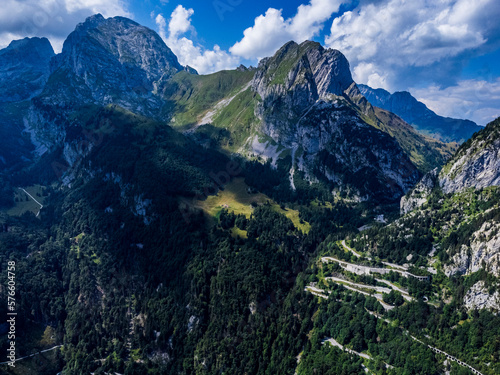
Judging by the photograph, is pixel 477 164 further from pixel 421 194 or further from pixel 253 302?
pixel 253 302

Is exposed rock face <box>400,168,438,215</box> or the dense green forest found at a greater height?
exposed rock face <box>400,168,438,215</box>

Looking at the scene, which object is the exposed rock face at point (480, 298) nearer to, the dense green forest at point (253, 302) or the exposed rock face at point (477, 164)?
the dense green forest at point (253, 302)

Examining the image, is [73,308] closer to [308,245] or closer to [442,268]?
[308,245]

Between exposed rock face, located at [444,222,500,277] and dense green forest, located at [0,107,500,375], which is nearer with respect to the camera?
dense green forest, located at [0,107,500,375]

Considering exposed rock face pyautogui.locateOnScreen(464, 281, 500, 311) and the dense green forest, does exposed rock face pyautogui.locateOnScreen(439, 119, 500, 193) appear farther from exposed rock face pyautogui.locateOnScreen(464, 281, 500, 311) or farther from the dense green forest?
exposed rock face pyautogui.locateOnScreen(464, 281, 500, 311)

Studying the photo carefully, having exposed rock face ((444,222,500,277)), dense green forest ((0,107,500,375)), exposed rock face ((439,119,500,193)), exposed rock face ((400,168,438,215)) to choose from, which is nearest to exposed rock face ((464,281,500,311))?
dense green forest ((0,107,500,375))

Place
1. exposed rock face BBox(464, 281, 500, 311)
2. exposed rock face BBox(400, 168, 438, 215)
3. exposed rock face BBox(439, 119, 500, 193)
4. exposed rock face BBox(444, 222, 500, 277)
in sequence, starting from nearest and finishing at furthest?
exposed rock face BBox(464, 281, 500, 311) < exposed rock face BBox(444, 222, 500, 277) < exposed rock face BBox(439, 119, 500, 193) < exposed rock face BBox(400, 168, 438, 215)

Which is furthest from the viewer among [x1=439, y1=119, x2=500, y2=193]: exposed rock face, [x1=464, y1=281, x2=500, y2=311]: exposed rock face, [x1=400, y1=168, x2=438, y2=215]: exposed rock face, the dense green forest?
[x1=400, y1=168, x2=438, y2=215]: exposed rock face

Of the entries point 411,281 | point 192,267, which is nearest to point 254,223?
point 192,267

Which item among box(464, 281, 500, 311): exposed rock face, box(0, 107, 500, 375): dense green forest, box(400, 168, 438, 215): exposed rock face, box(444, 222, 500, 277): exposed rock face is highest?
box(400, 168, 438, 215): exposed rock face
